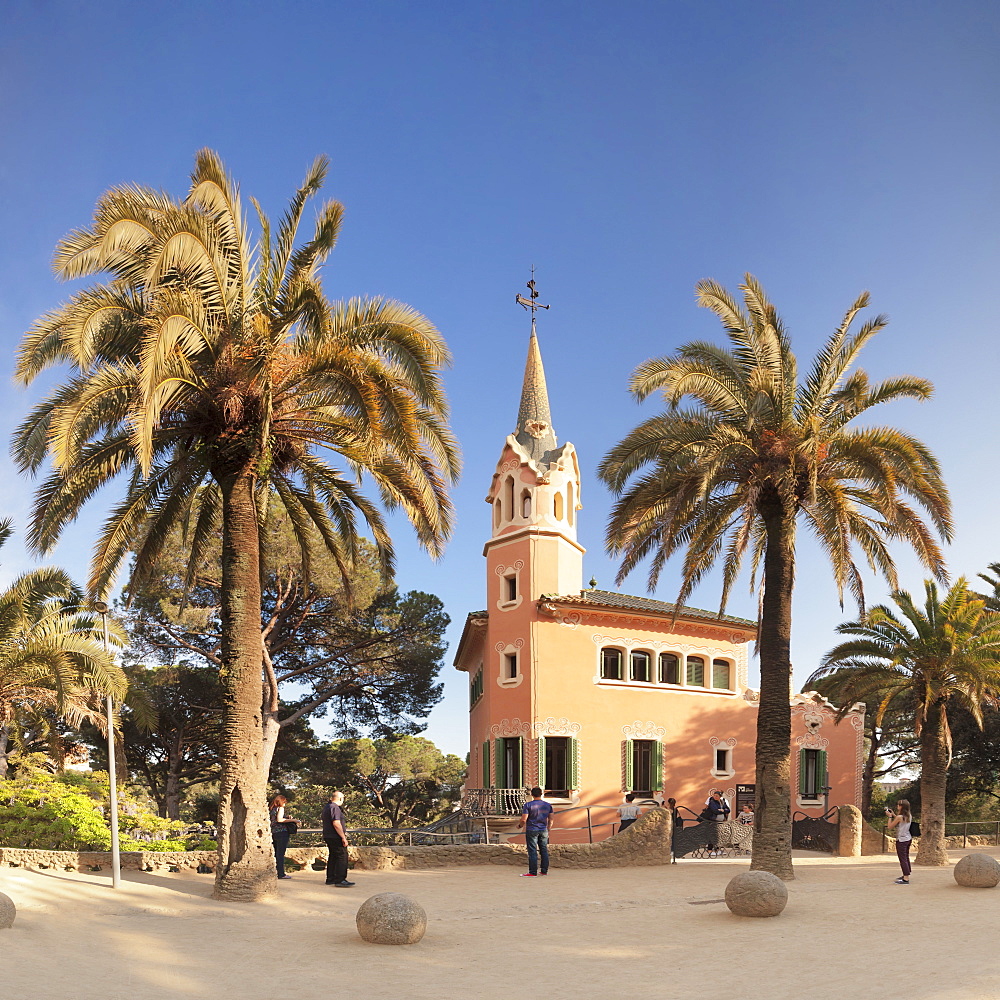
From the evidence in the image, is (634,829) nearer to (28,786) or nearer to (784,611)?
(784,611)

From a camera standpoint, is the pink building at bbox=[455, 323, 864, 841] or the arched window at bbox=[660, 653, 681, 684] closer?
the pink building at bbox=[455, 323, 864, 841]

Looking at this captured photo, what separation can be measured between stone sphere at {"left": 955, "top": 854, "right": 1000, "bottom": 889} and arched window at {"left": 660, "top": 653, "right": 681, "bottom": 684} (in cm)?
1556

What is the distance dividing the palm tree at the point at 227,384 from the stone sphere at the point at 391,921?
394 centimetres

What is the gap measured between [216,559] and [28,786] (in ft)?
36.7

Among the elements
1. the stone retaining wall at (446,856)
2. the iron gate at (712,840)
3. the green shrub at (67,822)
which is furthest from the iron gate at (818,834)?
Result: the green shrub at (67,822)

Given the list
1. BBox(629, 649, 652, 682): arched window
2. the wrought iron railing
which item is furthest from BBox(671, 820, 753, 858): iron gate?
the wrought iron railing

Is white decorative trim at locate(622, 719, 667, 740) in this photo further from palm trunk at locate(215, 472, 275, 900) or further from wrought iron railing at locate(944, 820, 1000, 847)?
palm trunk at locate(215, 472, 275, 900)

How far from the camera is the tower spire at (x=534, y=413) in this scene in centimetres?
3134

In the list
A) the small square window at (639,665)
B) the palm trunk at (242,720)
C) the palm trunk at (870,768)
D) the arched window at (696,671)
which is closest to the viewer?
the palm trunk at (242,720)

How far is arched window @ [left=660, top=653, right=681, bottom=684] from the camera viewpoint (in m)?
31.1

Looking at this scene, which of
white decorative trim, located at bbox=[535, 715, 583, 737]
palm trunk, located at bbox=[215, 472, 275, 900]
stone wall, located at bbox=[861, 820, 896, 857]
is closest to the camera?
palm trunk, located at bbox=[215, 472, 275, 900]

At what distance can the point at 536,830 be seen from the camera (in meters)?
18.6

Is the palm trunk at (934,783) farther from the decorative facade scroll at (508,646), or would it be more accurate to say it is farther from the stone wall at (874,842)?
the decorative facade scroll at (508,646)

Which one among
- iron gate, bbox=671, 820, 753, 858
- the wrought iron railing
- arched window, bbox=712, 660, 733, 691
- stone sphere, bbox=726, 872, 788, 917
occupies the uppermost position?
→ arched window, bbox=712, 660, 733, 691
